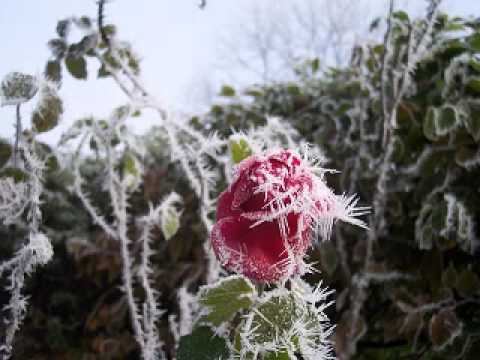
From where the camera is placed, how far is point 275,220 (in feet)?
1.26

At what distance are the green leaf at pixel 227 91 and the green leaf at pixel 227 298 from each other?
1.52 metres

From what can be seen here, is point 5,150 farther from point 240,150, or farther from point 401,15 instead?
point 401,15

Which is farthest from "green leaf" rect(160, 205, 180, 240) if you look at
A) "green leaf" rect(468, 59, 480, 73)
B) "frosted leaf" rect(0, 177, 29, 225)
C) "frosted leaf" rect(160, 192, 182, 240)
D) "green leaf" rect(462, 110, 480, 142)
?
"green leaf" rect(468, 59, 480, 73)

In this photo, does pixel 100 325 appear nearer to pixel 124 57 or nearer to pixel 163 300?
pixel 163 300

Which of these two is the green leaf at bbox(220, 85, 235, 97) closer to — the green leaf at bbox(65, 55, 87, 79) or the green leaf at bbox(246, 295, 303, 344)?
the green leaf at bbox(65, 55, 87, 79)

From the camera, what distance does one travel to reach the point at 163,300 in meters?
1.95

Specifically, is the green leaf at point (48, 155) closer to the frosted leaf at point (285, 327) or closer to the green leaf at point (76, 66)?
the green leaf at point (76, 66)

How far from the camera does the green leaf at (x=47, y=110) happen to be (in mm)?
613

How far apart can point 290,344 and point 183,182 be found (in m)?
1.65

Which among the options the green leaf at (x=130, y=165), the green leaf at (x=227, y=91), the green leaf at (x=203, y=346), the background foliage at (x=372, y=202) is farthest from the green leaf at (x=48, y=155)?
the green leaf at (x=227, y=91)

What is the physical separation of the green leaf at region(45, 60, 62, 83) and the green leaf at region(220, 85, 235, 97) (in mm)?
1074

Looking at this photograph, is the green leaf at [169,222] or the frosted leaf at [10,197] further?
the green leaf at [169,222]

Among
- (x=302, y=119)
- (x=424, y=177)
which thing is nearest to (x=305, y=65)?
(x=302, y=119)

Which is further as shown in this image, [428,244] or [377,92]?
[377,92]
